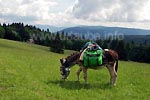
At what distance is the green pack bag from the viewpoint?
50.3 ft

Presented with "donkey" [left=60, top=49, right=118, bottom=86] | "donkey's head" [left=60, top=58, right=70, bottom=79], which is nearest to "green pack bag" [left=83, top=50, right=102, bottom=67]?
"donkey" [left=60, top=49, right=118, bottom=86]

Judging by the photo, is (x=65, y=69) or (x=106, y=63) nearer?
(x=106, y=63)

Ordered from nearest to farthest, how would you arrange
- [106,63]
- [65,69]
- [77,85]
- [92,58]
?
[92,58]
[77,85]
[106,63]
[65,69]

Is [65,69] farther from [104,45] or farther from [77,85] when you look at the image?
[104,45]

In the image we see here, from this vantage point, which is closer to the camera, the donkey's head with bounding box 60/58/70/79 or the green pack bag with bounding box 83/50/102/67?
the green pack bag with bounding box 83/50/102/67

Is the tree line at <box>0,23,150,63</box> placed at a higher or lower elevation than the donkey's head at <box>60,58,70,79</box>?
lower

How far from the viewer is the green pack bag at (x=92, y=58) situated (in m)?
15.3

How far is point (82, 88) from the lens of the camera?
14.8 metres

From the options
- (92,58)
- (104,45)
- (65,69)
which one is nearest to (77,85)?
(65,69)

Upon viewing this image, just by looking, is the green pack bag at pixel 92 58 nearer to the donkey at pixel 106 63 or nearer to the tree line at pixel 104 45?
the donkey at pixel 106 63

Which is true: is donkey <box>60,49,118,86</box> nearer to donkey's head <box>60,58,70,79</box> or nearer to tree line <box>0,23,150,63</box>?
donkey's head <box>60,58,70,79</box>

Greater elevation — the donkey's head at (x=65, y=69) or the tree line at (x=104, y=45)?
the donkey's head at (x=65, y=69)

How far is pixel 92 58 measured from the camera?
1535 cm

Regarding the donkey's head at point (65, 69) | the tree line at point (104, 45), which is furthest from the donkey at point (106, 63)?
the tree line at point (104, 45)
